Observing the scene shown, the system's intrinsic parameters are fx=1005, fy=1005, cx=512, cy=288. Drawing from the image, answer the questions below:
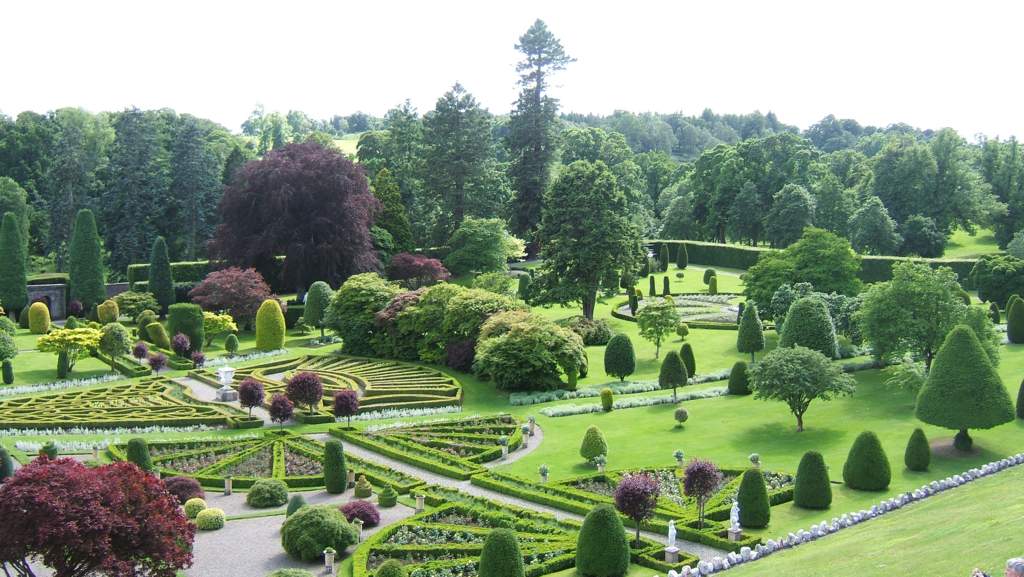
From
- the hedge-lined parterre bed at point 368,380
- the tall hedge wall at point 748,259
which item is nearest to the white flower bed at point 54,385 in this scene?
the hedge-lined parterre bed at point 368,380

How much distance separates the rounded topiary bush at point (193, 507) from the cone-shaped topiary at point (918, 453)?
73.1 feet

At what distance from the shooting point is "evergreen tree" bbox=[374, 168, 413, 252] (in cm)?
7900

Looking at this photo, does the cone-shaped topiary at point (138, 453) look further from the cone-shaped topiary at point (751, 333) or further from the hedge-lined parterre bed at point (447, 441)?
the cone-shaped topiary at point (751, 333)

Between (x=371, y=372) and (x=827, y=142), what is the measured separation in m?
153

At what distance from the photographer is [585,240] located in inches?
2446

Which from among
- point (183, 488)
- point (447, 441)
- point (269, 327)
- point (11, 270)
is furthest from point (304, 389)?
point (11, 270)

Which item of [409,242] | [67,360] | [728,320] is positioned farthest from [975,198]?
[67,360]

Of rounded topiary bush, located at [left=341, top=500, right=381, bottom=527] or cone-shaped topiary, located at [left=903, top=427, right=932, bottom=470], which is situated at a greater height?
cone-shaped topiary, located at [left=903, top=427, right=932, bottom=470]

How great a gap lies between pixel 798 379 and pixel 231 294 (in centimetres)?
3799

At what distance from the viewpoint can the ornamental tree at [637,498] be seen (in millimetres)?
25906

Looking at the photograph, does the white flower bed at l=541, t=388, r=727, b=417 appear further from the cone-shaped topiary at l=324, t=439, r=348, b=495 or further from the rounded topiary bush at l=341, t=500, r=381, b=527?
the rounded topiary bush at l=341, t=500, r=381, b=527

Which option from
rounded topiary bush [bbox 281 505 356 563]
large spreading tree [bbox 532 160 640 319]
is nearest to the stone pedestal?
rounded topiary bush [bbox 281 505 356 563]

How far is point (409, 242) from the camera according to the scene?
262ft

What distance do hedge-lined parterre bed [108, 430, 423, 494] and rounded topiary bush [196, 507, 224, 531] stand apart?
409 centimetres
